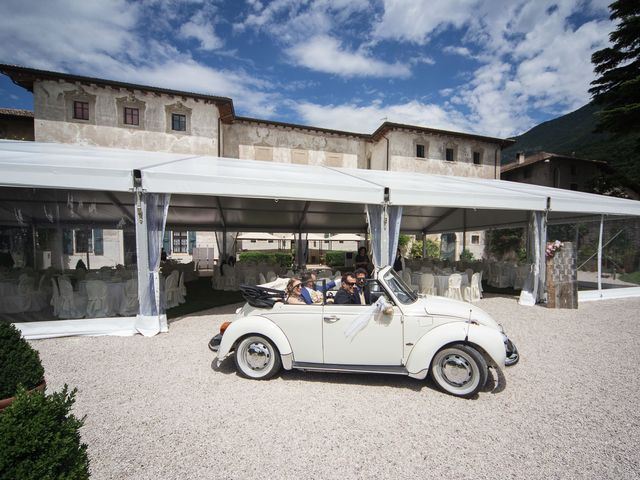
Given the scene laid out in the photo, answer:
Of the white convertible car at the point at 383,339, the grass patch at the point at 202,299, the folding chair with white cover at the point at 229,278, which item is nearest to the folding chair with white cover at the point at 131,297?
the grass patch at the point at 202,299

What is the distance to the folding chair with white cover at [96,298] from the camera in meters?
6.72

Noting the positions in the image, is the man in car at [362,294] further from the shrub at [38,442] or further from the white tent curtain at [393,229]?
the white tent curtain at [393,229]

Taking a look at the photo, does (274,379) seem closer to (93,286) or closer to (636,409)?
(636,409)

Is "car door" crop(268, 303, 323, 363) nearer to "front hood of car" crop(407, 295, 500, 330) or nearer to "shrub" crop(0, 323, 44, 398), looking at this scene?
"front hood of car" crop(407, 295, 500, 330)

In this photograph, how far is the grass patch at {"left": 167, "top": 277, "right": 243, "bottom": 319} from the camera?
7.96m

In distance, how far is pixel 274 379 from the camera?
4.06 metres

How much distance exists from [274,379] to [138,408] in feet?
5.18

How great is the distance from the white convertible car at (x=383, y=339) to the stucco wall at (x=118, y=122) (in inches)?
678

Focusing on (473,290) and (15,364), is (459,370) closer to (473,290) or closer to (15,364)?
(15,364)

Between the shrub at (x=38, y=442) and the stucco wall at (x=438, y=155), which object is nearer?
the shrub at (x=38, y=442)

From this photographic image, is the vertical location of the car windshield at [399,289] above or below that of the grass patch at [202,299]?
above

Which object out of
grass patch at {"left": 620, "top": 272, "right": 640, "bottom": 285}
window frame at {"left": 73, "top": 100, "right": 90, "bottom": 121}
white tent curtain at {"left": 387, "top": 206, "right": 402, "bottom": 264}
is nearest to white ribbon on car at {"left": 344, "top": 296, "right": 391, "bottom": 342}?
white tent curtain at {"left": 387, "top": 206, "right": 402, "bottom": 264}


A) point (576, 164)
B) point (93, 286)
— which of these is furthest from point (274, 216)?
point (576, 164)

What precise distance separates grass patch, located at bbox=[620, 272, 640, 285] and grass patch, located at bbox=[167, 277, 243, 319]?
590 inches
